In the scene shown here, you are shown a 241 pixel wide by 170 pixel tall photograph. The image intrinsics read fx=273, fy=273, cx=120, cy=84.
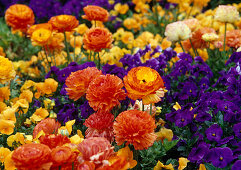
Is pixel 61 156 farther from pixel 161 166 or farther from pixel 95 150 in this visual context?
pixel 161 166

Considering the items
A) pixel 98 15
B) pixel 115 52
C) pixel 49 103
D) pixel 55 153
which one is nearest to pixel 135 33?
pixel 115 52

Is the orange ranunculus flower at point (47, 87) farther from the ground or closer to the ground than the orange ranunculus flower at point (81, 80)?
closer to the ground

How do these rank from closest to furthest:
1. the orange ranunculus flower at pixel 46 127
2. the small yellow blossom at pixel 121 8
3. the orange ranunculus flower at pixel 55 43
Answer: the orange ranunculus flower at pixel 46 127 → the orange ranunculus flower at pixel 55 43 → the small yellow blossom at pixel 121 8

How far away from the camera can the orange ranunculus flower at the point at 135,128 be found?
1.11 metres

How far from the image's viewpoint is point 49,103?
1.77 m

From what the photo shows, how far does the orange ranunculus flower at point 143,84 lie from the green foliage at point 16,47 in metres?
2.07

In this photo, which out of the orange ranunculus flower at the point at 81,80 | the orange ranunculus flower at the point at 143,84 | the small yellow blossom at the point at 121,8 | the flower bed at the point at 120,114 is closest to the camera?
the flower bed at the point at 120,114

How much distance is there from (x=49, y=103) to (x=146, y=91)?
0.83 m

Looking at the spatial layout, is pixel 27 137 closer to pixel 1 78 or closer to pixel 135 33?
pixel 1 78

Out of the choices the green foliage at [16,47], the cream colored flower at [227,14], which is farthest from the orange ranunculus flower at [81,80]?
the green foliage at [16,47]

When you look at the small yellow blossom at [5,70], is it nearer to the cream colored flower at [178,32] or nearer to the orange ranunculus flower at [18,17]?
the orange ranunculus flower at [18,17]

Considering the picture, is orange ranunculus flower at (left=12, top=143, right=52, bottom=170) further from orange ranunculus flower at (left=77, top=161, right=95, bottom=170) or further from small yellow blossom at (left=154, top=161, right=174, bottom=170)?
small yellow blossom at (left=154, top=161, right=174, bottom=170)

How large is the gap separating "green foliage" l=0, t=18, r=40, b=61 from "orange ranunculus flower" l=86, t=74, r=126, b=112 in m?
1.96

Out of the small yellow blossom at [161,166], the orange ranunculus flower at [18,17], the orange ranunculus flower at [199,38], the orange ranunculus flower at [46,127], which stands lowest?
the small yellow blossom at [161,166]
